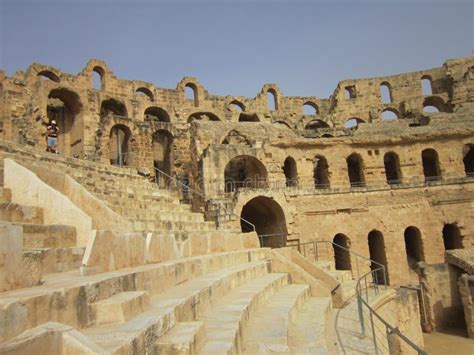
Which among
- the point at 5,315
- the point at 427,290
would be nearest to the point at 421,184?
the point at 427,290

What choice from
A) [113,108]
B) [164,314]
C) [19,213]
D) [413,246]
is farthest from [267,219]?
[164,314]

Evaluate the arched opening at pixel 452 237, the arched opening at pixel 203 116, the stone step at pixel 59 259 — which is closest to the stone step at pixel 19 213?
the stone step at pixel 59 259

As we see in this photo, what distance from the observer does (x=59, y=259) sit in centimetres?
385

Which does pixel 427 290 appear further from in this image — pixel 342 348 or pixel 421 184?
pixel 342 348

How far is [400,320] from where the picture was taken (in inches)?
478

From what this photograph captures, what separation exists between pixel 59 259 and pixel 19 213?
1090 millimetres

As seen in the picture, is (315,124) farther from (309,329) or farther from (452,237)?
(309,329)

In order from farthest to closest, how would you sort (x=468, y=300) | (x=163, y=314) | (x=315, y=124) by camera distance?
1. (x=315, y=124)
2. (x=468, y=300)
3. (x=163, y=314)

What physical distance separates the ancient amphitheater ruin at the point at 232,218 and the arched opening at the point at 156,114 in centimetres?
15

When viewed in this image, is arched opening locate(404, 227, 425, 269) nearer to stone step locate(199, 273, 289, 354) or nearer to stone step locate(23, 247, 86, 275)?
stone step locate(199, 273, 289, 354)

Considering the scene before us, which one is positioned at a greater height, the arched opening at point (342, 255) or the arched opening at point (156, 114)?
the arched opening at point (156, 114)

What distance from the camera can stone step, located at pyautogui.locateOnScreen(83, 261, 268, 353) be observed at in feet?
8.02

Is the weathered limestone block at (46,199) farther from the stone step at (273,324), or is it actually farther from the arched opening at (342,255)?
the arched opening at (342,255)

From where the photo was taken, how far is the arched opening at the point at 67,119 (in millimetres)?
23391
